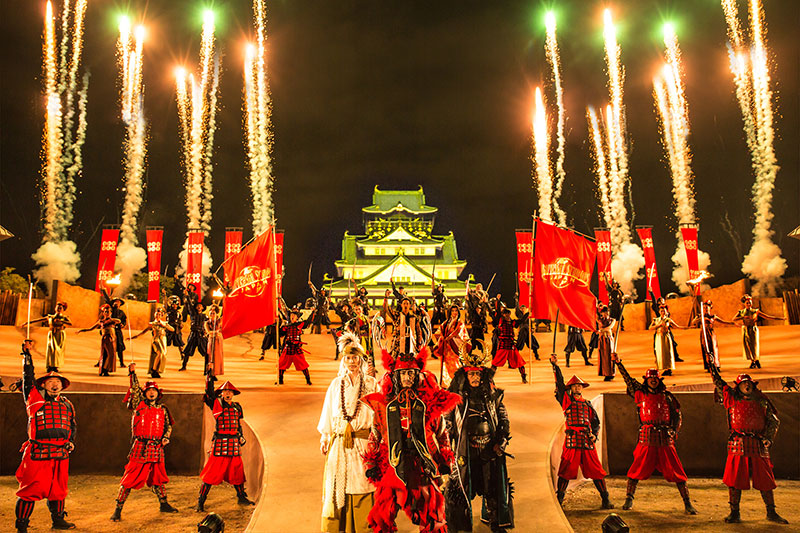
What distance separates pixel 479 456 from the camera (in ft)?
20.1

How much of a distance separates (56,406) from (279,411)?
11.2 ft

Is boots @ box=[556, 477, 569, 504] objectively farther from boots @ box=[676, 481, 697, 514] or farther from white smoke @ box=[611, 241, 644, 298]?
white smoke @ box=[611, 241, 644, 298]

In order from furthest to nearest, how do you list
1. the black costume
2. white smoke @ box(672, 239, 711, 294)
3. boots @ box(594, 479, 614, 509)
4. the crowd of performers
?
white smoke @ box(672, 239, 711, 294) → boots @ box(594, 479, 614, 509) → the black costume → the crowd of performers

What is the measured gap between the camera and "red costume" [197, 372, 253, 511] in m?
6.95

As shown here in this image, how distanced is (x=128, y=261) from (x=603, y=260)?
88.2 feet

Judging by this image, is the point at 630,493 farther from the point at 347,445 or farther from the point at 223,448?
the point at 223,448

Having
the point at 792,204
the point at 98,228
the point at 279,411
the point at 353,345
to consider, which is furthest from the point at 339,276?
the point at 353,345

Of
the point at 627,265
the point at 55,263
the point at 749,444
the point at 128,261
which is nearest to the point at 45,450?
the point at 749,444

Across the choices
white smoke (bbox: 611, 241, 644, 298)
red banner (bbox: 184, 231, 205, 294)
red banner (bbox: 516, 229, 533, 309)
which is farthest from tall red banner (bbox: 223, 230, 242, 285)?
white smoke (bbox: 611, 241, 644, 298)

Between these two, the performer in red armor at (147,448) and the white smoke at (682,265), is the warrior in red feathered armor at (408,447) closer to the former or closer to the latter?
the performer in red armor at (147,448)

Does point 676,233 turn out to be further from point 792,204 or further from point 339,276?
point 339,276

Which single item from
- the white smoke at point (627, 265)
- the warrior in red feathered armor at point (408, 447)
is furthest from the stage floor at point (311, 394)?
the white smoke at point (627, 265)

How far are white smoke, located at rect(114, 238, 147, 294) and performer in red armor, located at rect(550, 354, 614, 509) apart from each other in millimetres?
30989

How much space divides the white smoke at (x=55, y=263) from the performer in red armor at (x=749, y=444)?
3440 cm
